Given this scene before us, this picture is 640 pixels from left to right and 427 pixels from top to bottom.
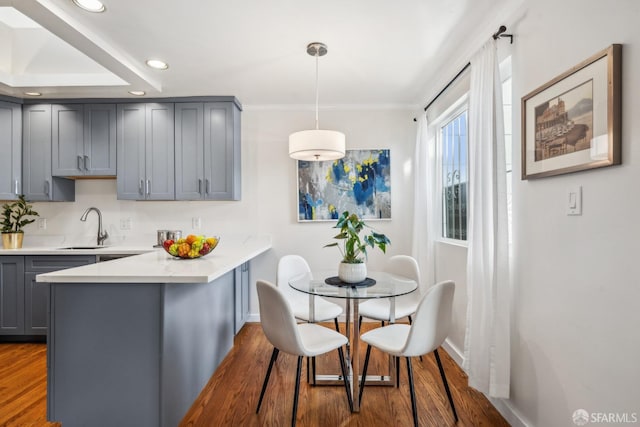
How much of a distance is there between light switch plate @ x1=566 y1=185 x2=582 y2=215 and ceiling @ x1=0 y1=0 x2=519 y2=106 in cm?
116

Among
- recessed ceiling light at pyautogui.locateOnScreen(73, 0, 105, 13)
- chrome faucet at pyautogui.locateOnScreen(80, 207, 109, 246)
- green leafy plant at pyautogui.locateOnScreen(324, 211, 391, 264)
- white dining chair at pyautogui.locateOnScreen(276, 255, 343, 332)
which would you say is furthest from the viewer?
chrome faucet at pyautogui.locateOnScreen(80, 207, 109, 246)

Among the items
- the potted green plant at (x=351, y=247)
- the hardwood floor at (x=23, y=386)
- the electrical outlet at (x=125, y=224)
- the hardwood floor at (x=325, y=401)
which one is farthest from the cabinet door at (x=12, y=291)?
the potted green plant at (x=351, y=247)

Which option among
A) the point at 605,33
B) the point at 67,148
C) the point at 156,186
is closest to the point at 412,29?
the point at 605,33

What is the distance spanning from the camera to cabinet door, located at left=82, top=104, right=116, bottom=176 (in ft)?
11.4

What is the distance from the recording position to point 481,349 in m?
1.91

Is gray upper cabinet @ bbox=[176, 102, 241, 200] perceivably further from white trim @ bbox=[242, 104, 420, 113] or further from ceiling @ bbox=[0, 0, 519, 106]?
white trim @ bbox=[242, 104, 420, 113]

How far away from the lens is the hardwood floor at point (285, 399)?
1.95 m

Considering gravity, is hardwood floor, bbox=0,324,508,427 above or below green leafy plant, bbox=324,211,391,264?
below

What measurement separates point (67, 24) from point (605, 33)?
2807mm

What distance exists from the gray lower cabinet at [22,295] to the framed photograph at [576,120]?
3.70m

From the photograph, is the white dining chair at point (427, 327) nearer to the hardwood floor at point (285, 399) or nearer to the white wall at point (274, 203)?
the hardwood floor at point (285, 399)

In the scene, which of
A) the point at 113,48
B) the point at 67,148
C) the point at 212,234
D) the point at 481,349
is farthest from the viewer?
the point at 212,234

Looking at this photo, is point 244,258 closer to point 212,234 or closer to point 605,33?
point 212,234
